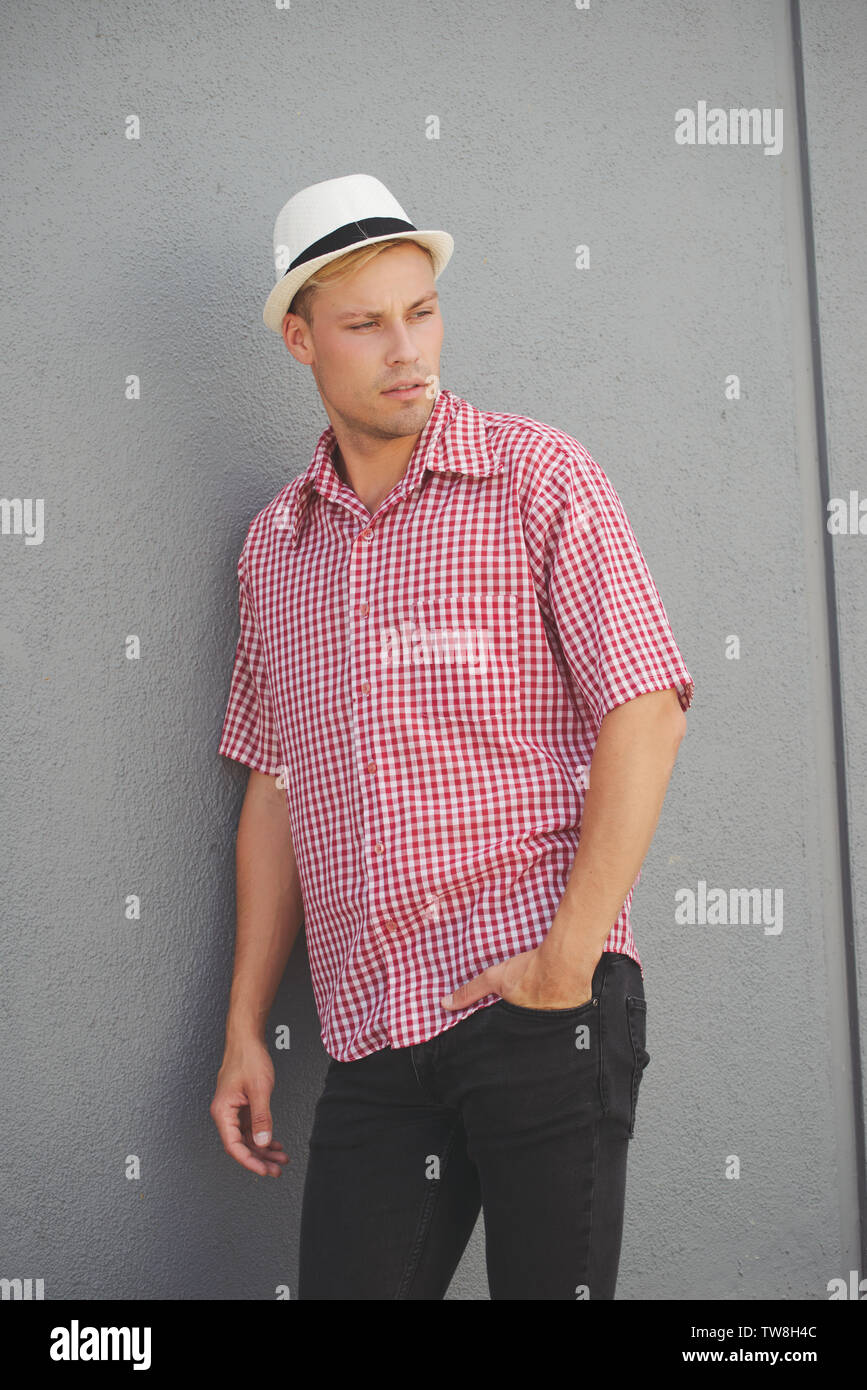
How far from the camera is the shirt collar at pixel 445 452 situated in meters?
2.13

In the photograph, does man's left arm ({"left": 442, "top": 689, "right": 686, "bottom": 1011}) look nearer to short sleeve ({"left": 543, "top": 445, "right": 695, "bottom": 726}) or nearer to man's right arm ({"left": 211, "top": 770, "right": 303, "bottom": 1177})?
short sleeve ({"left": 543, "top": 445, "right": 695, "bottom": 726})

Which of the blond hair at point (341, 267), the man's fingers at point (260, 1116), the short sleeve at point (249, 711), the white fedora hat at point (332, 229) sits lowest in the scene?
the man's fingers at point (260, 1116)

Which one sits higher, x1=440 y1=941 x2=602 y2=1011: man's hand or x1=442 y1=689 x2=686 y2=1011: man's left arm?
x1=442 y1=689 x2=686 y2=1011: man's left arm

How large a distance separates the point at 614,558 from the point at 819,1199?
1605 millimetres

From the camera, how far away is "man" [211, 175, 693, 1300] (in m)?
1.88

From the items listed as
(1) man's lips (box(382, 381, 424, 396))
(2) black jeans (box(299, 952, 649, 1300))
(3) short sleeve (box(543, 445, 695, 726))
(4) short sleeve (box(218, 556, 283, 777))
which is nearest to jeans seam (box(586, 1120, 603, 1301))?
(2) black jeans (box(299, 952, 649, 1300))

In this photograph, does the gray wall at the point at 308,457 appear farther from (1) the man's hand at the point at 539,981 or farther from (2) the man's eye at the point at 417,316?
(1) the man's hand at the point at 539,981

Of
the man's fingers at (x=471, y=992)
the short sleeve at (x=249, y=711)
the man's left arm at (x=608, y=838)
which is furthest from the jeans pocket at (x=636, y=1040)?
the short sleeve at (x=249, y=711)

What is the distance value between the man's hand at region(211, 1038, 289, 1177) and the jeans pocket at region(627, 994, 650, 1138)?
75 centimetres

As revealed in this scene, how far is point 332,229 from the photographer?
2.24m

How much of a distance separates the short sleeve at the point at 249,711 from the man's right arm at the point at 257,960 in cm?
5

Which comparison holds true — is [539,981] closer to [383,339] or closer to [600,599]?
[600,599]

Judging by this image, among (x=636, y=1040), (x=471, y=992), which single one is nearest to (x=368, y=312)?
(x=471, y=992)

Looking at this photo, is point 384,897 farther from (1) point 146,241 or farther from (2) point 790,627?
(1) point 146,241
